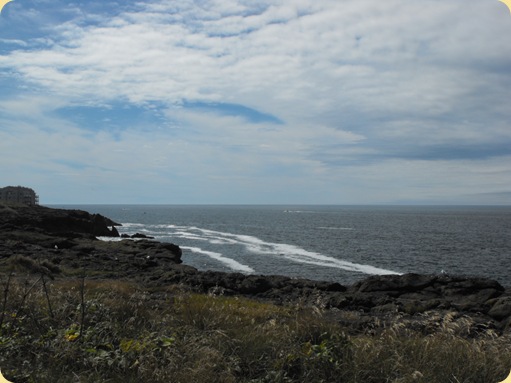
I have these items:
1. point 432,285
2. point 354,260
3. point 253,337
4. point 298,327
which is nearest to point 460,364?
point 298,327

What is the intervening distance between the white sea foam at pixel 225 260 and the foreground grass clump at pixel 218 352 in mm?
28399

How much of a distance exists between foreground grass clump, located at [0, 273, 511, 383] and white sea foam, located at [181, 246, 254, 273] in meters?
28.4

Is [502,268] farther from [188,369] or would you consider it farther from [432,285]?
[188,369]

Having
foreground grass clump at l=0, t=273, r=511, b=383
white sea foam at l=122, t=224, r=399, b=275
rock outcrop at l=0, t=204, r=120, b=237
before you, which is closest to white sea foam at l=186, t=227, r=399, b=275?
white sea foam at l=122, t=224, r=399, b=275

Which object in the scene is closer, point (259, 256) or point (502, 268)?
point (502, 268)

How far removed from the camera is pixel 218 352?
599cm

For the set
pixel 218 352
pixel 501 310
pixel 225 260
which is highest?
pixel 218 352

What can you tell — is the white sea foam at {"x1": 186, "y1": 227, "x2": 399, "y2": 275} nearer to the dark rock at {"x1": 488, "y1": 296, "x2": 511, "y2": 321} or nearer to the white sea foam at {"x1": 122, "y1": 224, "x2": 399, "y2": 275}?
the white sea foam at {"x1": 122, "y1": 224, "x2": 399, "y2": 275}

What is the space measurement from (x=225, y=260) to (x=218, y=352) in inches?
1409

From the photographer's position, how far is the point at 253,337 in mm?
6512

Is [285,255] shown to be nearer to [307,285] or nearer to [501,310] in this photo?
[307,285]

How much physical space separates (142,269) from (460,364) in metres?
24.1

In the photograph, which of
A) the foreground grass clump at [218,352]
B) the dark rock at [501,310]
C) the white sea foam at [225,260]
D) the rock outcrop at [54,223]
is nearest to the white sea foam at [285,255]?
the white sea foam at [225,260]

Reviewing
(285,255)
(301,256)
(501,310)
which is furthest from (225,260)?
(501,310)
